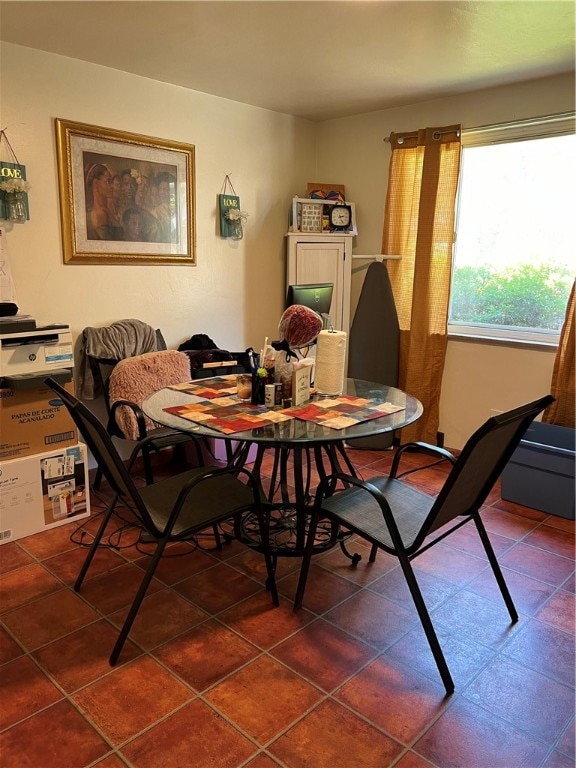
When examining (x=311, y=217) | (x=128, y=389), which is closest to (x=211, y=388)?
(x=128, y=389)

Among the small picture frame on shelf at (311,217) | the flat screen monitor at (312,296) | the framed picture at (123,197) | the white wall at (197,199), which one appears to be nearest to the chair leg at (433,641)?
the flat screen monitor at (312,296)

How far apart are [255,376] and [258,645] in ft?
3.30

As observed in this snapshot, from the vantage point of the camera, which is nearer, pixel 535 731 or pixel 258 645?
pixel 535 731

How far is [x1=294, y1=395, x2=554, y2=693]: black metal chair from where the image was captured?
5.44ft

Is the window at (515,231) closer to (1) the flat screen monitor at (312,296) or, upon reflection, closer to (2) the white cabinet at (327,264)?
(2) the white cabinet at (327,264)

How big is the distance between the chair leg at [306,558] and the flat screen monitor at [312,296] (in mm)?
1589

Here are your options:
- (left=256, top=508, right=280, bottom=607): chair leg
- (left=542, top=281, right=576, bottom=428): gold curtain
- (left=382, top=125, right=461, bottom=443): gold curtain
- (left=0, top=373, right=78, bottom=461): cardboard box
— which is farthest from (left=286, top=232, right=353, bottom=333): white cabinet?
(left=256, top=508, right=280, bottom=607): chair leg

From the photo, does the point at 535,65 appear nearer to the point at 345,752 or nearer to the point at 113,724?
the point at 345,752

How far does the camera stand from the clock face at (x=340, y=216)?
13.6 ft

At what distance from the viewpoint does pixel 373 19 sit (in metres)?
2.45

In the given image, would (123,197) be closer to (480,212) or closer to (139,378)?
(139,378)

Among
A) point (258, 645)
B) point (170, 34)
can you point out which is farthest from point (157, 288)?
point (258, 645)

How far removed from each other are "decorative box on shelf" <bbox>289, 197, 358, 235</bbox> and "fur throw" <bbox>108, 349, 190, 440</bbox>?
1.48 meters

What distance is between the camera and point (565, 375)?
10.7ft
